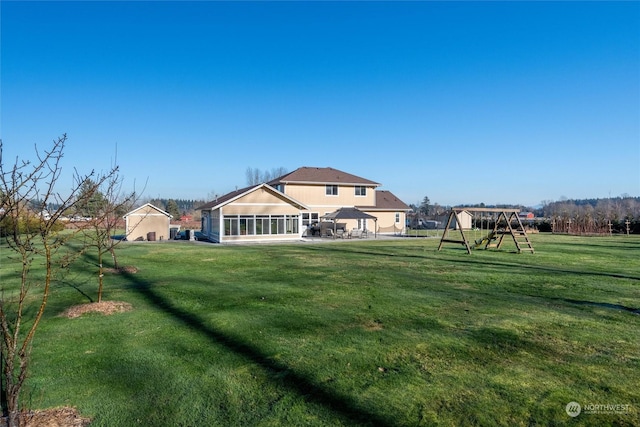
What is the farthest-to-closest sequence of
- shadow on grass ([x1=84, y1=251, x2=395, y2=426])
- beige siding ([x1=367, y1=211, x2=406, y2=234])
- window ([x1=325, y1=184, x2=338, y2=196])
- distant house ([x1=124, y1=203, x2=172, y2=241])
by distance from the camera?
beige siding ([x1=367, y1=211, x2=406, y2=234]) < window ([x1=325, y1=184, x2=338, y2=196]) < distant house ([x1=124, y1=203, x2=172, y2=241]) < shadow on grass ([x1=84, y1=251, x2=395, y2=426])

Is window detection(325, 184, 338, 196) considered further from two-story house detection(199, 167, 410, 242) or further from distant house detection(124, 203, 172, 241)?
distant house detection(124, 203, 172, 241)

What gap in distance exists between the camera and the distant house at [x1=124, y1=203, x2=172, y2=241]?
2781 cm

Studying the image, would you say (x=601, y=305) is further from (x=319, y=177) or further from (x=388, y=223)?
(x=388, y=223)

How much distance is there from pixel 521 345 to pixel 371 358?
2.34 meters

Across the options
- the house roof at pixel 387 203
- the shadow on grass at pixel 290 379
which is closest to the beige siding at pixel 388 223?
the house roof at pixel 387 203

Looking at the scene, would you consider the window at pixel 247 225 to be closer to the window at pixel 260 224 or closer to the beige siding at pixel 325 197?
the window at pixel 260 224

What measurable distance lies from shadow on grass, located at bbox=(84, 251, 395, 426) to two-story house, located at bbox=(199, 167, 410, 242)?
19616mm

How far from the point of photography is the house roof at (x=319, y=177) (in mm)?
33844

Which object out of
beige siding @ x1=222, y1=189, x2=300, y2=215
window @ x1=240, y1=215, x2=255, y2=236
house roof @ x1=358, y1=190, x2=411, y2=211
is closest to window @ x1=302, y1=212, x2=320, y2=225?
beige siding @ x1=222, y1=189, x2=300, y2=215

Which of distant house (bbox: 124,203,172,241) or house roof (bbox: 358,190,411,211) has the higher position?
house roof (bbox: 358,190,411,211)

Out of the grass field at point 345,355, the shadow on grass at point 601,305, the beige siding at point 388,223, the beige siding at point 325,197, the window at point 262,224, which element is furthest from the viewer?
the beige siding at point 388,223

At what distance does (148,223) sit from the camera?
28359mm

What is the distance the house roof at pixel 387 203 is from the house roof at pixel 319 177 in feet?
7.29

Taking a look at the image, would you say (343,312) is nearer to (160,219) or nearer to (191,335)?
(191,335)
